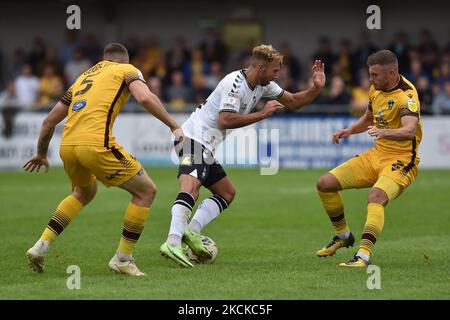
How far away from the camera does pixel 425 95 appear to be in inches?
870

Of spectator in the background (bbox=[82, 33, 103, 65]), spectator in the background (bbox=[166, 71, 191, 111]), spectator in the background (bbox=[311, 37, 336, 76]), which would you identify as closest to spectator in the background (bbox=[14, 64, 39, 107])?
spectator in the background (bbox=[82, 33, 103, 65])

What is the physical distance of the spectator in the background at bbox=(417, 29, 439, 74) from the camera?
24.3m

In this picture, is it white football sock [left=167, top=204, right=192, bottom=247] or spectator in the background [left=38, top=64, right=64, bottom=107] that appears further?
spectator in the background [left=38, top=64, right=64, bottom=107]

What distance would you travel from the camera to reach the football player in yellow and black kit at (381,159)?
30.0ft

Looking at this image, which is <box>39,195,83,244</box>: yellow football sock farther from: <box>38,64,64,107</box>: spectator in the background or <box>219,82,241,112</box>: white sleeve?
<box>38,64,64,107</box>: spectator in the background

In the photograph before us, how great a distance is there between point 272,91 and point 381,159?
4.79 feet

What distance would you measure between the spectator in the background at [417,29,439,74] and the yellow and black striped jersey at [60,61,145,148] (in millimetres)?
16508

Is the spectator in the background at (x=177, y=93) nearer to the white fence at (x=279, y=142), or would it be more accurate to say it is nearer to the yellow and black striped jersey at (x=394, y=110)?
the white fence at (x=279, y=142)

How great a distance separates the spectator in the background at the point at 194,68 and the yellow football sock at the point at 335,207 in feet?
50.7

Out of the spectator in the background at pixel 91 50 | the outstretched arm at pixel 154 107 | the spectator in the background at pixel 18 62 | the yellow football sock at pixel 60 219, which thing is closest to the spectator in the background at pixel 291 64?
the spectator in the background at pixel 91 50

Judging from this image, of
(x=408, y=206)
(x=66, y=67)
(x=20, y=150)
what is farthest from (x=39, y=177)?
(x=408, y=206)

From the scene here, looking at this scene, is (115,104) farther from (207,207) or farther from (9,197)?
(9,197)

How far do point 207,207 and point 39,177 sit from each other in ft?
36.8

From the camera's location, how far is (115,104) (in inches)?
348
